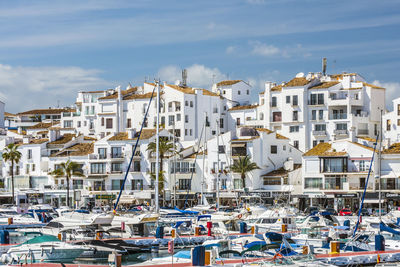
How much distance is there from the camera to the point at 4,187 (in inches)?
4195

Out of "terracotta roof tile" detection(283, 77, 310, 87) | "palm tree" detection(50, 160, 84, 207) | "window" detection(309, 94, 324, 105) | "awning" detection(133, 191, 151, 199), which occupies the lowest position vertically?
"awning" detection(133, 191, 151, 199)

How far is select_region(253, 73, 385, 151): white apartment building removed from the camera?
99375 mm

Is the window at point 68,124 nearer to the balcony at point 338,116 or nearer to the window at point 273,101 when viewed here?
the window at point 273,101

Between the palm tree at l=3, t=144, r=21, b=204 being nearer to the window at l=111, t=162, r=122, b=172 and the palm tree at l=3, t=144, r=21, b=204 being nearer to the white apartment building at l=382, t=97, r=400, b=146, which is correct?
the window at l=111, t=162, r=122, b=172

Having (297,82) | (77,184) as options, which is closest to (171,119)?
(77,184)

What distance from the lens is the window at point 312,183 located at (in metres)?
85.1

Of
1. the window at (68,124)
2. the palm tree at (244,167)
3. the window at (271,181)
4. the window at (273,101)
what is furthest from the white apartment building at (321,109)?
the window at (68,124)

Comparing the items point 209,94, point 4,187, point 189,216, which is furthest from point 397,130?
point 4,187

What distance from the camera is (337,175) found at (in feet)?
274

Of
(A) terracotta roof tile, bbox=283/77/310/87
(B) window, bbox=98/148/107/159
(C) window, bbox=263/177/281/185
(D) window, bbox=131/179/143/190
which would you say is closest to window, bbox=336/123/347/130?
(A) terracotta roof tile, bbox=283/77/310/87

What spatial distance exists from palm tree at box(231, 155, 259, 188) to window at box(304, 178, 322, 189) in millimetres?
6927

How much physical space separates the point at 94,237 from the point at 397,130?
5947 cm

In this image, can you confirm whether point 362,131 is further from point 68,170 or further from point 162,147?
point 68,170

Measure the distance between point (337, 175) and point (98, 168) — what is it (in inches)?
1303
